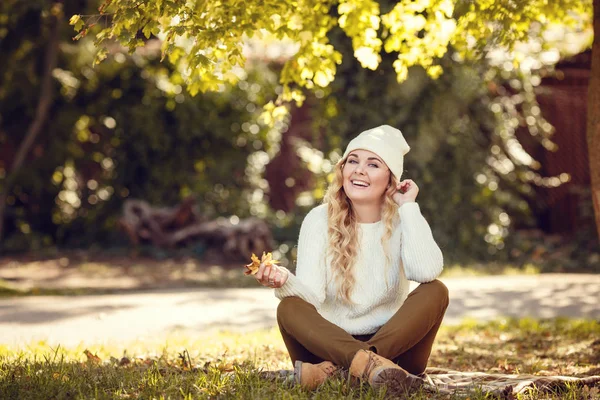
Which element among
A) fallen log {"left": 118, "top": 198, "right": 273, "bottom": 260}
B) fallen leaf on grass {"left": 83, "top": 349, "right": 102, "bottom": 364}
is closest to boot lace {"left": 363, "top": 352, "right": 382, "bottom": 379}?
fallen leaf on grass {"left": 83, "top": 349, "right": 102, "bottom": 364}

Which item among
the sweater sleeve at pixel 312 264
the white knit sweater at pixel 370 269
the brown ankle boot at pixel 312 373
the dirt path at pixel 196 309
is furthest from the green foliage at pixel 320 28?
the dirt path at pixel 196 309

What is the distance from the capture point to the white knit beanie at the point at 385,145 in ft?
13.0

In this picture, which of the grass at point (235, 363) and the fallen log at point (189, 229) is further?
the fallen log at point (189, 229)

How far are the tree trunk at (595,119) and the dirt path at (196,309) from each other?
2208 mm

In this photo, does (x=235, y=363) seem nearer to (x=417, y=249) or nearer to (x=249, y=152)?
(x=417, y=249)

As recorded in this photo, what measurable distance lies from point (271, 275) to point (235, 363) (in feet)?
3.21

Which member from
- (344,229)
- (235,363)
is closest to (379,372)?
(344,229)

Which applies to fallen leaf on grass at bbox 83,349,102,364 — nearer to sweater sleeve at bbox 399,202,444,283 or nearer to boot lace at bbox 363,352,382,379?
boot lace at bbox 363,352,382,379

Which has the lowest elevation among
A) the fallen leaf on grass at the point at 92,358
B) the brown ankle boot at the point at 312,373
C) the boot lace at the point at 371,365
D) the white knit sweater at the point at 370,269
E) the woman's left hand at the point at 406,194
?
the fallen leaf on grass at the point at 92,358

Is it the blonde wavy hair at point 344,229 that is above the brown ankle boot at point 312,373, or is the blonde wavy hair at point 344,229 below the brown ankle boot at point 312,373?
above

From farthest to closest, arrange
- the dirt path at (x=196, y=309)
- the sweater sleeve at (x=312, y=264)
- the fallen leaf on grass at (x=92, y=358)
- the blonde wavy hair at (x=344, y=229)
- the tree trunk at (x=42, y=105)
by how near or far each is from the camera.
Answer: the tree trunk at (x=42, y=105)
the dirt path at (x=196, y=309)
the fallen leaf on grass at (x=92, y=358)
the blonde wavy hair at (x=344, y=229)
the sweater sleeve at (x=312, y=264)

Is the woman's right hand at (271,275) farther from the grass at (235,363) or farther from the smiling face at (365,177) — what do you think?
the smiling face at (365,177)

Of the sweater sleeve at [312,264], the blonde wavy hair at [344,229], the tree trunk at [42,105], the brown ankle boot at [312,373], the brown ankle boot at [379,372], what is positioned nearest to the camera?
the brown ankle boot at [379,372]

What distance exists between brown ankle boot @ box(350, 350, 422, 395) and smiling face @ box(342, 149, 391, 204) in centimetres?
90
